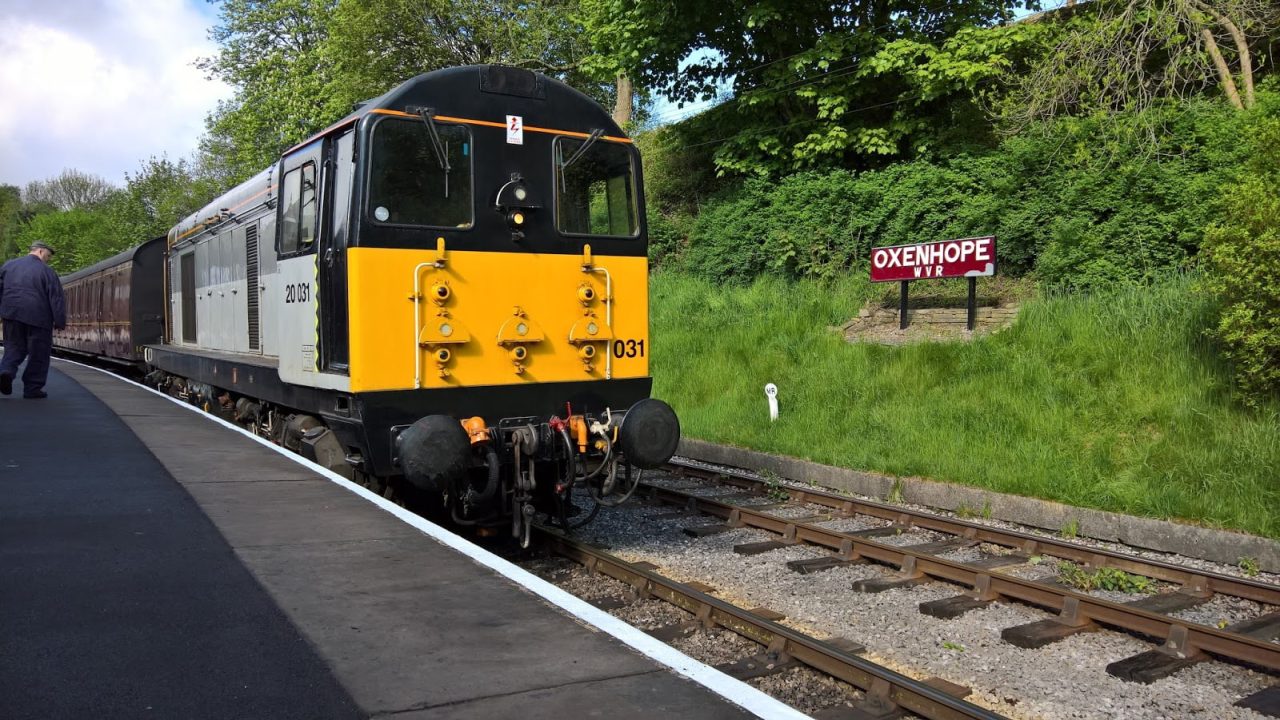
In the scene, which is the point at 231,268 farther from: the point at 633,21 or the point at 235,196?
the point at 633,21

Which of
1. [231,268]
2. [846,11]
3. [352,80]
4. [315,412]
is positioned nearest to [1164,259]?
[846,11]

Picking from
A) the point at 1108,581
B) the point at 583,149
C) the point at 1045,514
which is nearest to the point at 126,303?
the point at 583,149

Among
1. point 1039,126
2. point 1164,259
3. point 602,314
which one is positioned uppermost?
point 1039,126

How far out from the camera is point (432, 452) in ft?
A: 19.3

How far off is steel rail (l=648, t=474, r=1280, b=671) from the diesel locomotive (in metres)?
1.56

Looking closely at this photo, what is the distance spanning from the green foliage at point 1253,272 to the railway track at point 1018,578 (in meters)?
2.71

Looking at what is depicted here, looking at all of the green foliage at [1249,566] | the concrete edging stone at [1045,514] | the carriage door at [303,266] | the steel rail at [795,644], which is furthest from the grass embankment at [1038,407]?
the carriage door at [303,266]

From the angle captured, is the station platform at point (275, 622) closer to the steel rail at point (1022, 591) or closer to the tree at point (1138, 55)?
the steel rail at point (1022, 591)

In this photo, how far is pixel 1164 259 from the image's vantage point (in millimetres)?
12281

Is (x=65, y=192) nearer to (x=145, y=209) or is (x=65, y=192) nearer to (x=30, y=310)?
(x=145, y=209)

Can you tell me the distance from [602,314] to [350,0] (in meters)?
24.0

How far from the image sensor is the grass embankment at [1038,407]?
25.7ft

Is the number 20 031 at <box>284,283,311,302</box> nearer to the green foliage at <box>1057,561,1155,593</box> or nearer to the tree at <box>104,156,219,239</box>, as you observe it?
the green foliage at <box>1057,561,1155,593</box>

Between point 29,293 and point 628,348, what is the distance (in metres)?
7.93
